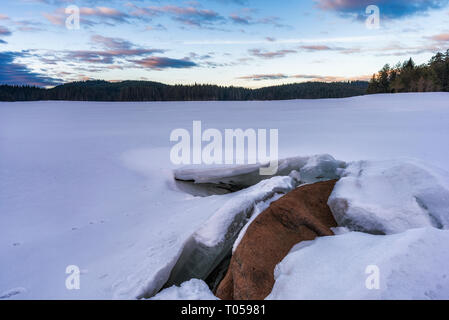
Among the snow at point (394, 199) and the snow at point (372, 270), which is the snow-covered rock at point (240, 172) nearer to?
the snow at point (394, 199)

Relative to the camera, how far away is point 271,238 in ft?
8.20

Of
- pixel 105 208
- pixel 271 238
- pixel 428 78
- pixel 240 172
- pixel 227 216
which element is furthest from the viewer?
pixel 428 78

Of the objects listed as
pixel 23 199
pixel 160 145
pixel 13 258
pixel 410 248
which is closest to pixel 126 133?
pixel 160 145

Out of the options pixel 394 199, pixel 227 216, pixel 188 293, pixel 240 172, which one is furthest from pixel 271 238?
pixel 240 172

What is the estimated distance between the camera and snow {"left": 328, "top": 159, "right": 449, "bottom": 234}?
8.08 ft

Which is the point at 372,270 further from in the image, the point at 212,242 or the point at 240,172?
the point at 240,172

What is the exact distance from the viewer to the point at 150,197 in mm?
4176

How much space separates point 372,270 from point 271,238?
3.07 ft

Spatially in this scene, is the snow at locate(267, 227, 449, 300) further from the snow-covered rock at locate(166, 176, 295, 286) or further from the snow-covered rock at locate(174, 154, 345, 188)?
the snow-covered rock at locate(174, 154, 345, 188)

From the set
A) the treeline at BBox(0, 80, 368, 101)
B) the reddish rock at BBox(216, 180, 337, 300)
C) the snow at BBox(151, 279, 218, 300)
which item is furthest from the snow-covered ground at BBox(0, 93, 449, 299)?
the treeline at BBox(0, 80, 368, 101)

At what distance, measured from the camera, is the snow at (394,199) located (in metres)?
2.46

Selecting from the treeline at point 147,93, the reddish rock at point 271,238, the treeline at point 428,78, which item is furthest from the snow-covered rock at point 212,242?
the treeline at point 147,93

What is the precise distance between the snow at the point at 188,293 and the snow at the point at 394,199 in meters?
1.52

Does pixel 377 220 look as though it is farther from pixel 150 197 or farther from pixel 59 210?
pixel 59 210
